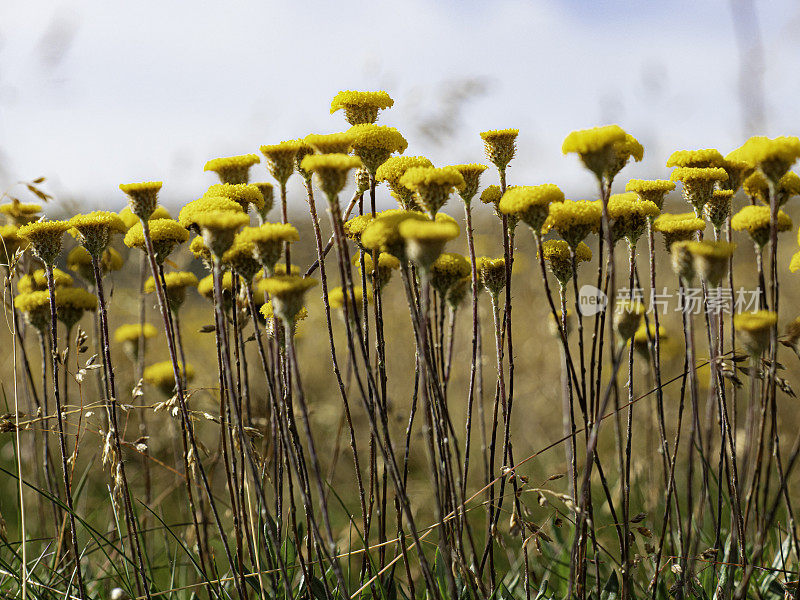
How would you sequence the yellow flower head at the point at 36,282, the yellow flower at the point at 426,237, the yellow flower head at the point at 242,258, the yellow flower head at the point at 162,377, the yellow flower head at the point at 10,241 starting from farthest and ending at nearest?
the yellow flower head at the point at 162,377 → the yellow flower head at the point at 36,282 → the yellow flower head at the point at 10,241 → the yellow flower head at the point at 242,258 → the yellow flower at the point at 426,237

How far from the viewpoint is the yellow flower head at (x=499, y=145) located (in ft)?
7.86

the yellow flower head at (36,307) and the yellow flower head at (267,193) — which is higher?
the yellow flower head at (267,193)

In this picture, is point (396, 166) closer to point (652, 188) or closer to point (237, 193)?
point (237, 193)

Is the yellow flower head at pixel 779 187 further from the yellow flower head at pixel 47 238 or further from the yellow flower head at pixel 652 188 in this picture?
the yellow flower head at pixel 47 238

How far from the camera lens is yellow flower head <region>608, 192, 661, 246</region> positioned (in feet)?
7.03

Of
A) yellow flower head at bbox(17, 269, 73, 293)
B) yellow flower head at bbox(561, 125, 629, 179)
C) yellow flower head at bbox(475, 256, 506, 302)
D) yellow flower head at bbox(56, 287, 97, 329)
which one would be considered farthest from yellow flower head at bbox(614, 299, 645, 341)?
yellow flower head at bbox(17, 269, 73, 293)

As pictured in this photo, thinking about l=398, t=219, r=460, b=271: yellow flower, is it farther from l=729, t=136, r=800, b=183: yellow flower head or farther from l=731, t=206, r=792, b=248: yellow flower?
l=731, t=206, r=792, b=248: yellow flower

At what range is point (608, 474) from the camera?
15.8 feet

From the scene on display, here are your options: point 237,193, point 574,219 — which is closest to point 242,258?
point 237,193

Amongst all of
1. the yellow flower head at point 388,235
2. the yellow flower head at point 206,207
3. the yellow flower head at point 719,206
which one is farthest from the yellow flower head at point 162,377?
the yellow flower head at point 719,206

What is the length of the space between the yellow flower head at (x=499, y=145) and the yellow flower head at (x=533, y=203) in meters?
0.48

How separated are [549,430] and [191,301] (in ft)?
28.9

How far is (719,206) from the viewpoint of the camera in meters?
2.40

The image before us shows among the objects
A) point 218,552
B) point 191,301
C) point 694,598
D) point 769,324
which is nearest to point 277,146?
point 769,324
